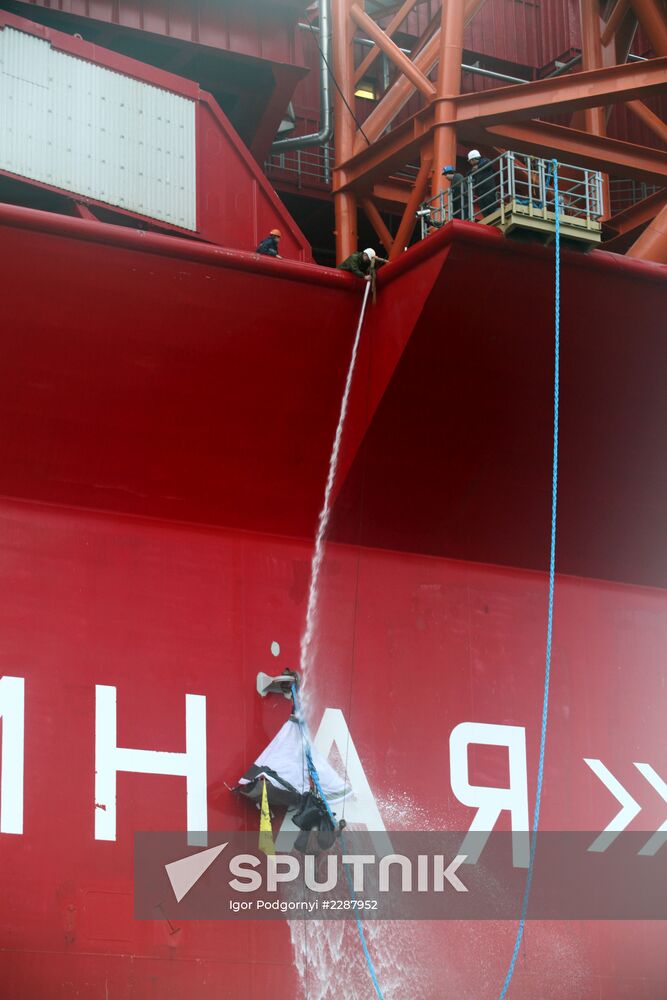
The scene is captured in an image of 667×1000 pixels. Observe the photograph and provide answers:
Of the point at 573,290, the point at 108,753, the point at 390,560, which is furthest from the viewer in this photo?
the point at 390,560

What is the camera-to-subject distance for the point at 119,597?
1134 cm

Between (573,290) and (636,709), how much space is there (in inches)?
162

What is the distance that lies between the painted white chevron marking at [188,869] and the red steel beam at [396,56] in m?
7.26

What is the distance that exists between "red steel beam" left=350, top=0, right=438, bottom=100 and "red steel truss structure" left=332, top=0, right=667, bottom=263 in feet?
0.03

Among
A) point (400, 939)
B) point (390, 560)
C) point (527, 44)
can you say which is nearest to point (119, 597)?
point (390, 560)

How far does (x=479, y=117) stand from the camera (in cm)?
1258

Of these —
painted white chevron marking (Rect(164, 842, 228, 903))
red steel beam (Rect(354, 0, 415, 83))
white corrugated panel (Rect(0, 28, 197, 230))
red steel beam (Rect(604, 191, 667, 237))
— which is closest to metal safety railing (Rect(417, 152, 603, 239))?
white corrugated panel (Rect(0, 28, 197, 230))

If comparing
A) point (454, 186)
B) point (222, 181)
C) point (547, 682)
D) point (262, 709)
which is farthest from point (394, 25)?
point (262, 709)

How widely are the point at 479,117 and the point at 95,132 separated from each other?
354 cm

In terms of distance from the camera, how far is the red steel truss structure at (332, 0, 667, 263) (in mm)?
12602

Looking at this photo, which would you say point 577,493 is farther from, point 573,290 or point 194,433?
point 194,433

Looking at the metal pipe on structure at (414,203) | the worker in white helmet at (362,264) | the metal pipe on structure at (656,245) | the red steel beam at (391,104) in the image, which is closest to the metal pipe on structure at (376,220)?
the metal pipe on structure at (414,203)

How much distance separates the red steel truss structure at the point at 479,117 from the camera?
12.6 metres

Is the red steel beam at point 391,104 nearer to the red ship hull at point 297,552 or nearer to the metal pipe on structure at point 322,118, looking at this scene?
the metal pipe on structure at point 322,118
